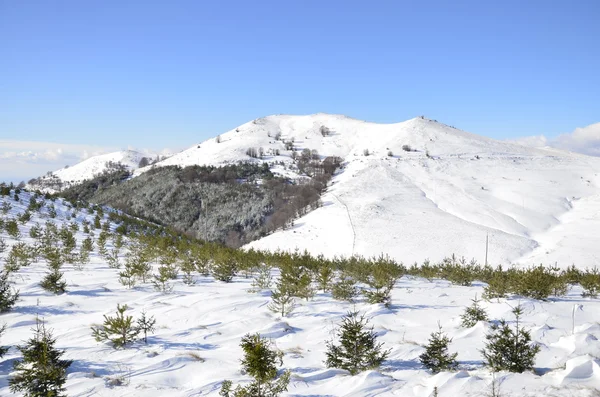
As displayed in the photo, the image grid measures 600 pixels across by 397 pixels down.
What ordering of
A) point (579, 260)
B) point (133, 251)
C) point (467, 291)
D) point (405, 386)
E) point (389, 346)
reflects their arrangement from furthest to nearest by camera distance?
point (579, 260)
point (133, 251)
point (467, 291)
point (389, 346)
point (405, 386)

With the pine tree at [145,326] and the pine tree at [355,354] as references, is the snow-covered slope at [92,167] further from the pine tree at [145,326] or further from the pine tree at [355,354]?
the pine tree at [355,354]


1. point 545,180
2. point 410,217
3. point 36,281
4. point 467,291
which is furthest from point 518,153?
point 36,281

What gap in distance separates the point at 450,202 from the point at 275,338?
1927 inches

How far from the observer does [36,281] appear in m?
12.0

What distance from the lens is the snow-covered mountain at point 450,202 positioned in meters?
36.5

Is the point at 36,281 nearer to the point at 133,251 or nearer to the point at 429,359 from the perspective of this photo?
the point at 133,251

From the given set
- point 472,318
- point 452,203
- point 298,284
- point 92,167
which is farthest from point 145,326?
point 92,167

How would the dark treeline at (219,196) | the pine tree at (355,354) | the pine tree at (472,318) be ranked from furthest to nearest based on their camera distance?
the dark treeline at (219,196) → the pine tree at (472,318) → the pine tree at (355,354)

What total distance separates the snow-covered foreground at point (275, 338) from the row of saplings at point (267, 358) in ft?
0.75

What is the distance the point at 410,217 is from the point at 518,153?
2073 inches

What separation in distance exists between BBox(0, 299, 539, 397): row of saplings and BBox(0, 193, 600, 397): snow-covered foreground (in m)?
0.23

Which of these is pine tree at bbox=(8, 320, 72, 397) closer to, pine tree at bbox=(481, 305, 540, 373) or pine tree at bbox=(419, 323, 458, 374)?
pine tree at bbox=(419, 323, 458, 374)

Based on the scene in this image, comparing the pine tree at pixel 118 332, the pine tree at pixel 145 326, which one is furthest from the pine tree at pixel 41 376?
the pine tree at pixel 145 326

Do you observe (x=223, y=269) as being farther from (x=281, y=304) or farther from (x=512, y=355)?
(x=512, y=355)
